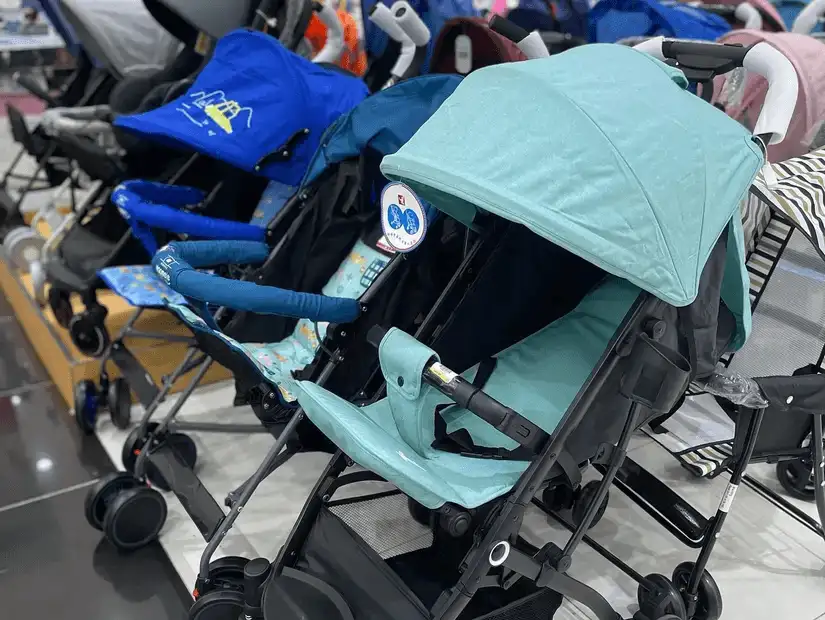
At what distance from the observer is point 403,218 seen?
1.32 metres

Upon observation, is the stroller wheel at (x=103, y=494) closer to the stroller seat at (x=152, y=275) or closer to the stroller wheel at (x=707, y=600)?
the stroller seat at (x=152, y=275)

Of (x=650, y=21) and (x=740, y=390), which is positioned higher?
(x=650, y=21)

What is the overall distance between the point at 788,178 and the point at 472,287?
2.04ft

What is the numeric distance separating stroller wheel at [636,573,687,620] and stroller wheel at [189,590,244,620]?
79 cm

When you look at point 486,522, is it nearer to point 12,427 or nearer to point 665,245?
point 665,245

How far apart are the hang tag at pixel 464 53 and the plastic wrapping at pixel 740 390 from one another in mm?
1477

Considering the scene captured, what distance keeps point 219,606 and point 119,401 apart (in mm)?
951

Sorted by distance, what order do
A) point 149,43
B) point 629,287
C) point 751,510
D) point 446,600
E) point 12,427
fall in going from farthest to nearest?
point 149,43 < point 12,427 < point 751,510 < point 629,287 < point 446,600

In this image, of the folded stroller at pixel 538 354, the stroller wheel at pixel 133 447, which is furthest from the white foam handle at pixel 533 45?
the stroller wheel at pixel 133 447

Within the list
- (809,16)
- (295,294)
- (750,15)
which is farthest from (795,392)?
(750,15)

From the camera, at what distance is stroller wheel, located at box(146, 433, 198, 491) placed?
180cm

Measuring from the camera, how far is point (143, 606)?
1.59 meters

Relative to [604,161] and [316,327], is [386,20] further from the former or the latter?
[604,161]

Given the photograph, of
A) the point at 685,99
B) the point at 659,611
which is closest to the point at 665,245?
the point at 685,99
